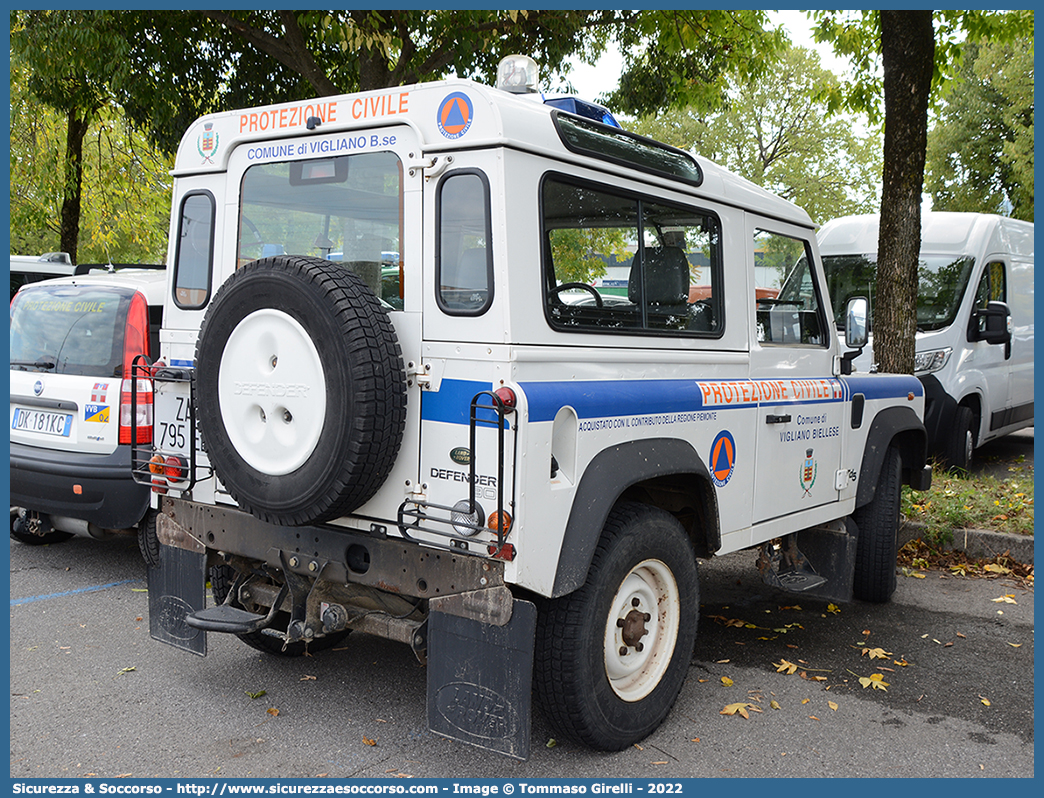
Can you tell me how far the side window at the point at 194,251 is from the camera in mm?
4422

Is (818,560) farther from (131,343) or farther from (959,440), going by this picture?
(959,440)

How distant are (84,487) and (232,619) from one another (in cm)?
232

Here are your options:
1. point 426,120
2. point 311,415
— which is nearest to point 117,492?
point 311,415

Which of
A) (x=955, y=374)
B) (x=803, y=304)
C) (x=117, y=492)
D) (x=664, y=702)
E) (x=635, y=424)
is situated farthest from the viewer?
(x=955, y=374)

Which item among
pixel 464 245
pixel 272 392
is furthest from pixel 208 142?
pixel 464 245

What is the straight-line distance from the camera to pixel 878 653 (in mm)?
5121

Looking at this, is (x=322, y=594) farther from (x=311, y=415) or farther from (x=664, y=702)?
(x=664, y=702)

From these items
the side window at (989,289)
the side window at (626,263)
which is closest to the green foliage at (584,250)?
the side window at (626,263)

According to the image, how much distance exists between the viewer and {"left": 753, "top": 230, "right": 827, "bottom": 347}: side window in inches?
197

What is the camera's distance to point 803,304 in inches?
210

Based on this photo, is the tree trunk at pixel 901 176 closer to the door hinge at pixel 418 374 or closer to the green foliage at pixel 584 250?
the green foliage at pixel 584 250

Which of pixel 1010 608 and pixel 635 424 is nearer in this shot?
pixel 635 424

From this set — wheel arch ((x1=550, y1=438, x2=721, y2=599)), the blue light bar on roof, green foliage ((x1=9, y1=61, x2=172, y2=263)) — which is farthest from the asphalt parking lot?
green foliage ((x1=9, y1=61, x2=172, y2=263))
